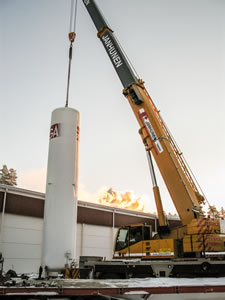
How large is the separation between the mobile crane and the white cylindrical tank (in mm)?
1424

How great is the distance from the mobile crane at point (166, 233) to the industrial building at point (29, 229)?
6.83 metres

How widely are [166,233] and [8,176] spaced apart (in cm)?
3475

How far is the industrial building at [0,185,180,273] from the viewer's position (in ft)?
54.9

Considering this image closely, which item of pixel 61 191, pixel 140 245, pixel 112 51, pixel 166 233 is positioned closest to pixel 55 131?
pixel 61 191

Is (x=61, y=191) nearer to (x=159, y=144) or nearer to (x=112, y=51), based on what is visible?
(x=159, y=144)

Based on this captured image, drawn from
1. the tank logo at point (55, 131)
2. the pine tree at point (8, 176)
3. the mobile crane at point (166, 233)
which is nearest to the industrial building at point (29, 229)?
the tank logo at point (55, 131)

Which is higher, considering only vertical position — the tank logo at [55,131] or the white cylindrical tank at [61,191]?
the tank logo at [55,131]

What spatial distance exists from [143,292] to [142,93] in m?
8.91

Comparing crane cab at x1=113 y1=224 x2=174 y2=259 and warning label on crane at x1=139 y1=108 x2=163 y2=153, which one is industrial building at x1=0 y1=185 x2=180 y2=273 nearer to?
crane cab at x1=113 y1=224 x2=174 y2=259

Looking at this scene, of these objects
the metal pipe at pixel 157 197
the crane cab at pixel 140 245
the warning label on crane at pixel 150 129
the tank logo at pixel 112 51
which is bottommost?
the crane cab at pixel 140 245

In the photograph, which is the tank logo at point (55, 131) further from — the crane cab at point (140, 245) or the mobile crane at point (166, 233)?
the crane cab at point (140, 245)

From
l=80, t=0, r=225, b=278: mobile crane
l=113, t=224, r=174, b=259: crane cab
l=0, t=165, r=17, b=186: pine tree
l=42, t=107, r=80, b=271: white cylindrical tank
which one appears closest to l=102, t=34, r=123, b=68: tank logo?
l=80, t=0, r=225, b=278: mobile crane

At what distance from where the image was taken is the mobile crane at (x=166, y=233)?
34.6 ft

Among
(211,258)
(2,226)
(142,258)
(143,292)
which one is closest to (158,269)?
(142,258)
